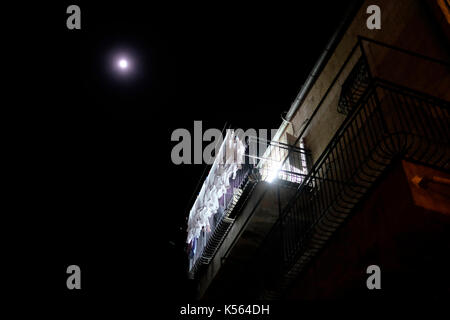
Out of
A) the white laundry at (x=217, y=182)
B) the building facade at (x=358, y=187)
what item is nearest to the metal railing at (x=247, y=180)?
the building facade at (x=358, y=187)

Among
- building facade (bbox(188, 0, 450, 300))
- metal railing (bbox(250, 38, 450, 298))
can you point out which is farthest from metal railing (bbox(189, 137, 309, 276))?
metal railing (bbox(250, 38, 450, 298))

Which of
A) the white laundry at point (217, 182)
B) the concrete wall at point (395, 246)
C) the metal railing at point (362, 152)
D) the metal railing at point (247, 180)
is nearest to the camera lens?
the concrete wall at point (395, 246)

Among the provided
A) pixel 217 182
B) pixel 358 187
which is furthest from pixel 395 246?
pixel 217 182

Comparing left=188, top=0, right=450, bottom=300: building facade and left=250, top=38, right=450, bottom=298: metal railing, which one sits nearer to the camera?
left=188, top=0, right=450, bottom=300: building facade

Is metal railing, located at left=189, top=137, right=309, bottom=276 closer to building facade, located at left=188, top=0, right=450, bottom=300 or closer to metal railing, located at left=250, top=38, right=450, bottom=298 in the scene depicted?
building facade, located at left=188, top=0, right=450, bottom=300

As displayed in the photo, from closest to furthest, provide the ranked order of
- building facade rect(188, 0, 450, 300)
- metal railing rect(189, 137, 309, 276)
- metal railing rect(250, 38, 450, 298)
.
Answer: building facade rect(188, 0, 450, 300) → metal railing rect(250, 38, 450, 298) → metal railing rect(189, 137, 309, 276)

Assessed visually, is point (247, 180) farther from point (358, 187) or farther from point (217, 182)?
point (358, 187)

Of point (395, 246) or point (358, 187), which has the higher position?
point (358, 187)

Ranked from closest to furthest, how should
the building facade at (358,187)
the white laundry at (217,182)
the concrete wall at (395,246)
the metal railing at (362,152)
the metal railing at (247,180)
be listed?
the concrete wall at (395,246) → the building facade at (358,187) → the metal railing at (362,152) → the metal railing at (247,180) → the white laundry at (217,182)

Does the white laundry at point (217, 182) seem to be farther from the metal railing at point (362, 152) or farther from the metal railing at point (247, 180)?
the metal railing at point (362, 152)

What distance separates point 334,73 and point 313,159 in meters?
2.67
